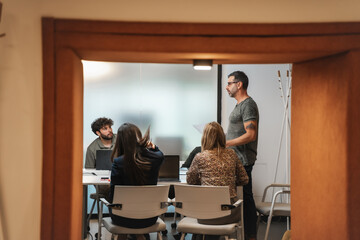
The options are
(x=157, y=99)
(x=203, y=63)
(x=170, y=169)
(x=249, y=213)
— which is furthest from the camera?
(x=157, y=99)

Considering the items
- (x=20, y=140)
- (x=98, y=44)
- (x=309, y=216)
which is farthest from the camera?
(x=309, y=216)

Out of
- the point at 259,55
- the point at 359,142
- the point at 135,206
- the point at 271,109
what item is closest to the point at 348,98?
the point at 359,142

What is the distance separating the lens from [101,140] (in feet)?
19.5

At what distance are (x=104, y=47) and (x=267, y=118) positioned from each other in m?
4.71

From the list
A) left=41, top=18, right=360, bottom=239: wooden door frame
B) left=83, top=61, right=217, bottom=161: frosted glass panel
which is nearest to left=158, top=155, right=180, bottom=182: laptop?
left=83, top=61, right=217, bottom=161: frosted glass panel

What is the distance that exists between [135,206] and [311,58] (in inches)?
74.8

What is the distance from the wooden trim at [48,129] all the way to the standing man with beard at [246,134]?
2.66 m

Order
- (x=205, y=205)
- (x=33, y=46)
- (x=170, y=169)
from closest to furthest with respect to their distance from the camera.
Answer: (x=33, y=46), (x=205, y=205), (x=170, y=169)

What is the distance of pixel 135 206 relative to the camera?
3850 millimetres

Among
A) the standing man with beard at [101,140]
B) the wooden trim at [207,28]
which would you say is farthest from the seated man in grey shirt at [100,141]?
the wooden trim at [207,28]

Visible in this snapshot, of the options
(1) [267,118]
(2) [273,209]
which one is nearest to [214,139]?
(2) [273,209]

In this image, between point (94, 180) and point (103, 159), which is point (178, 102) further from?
Result: point (94, 180)

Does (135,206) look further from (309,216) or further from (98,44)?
(98,44)

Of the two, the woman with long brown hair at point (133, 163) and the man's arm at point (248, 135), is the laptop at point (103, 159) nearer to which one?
the woman with long brown hair at point (133, 163)
